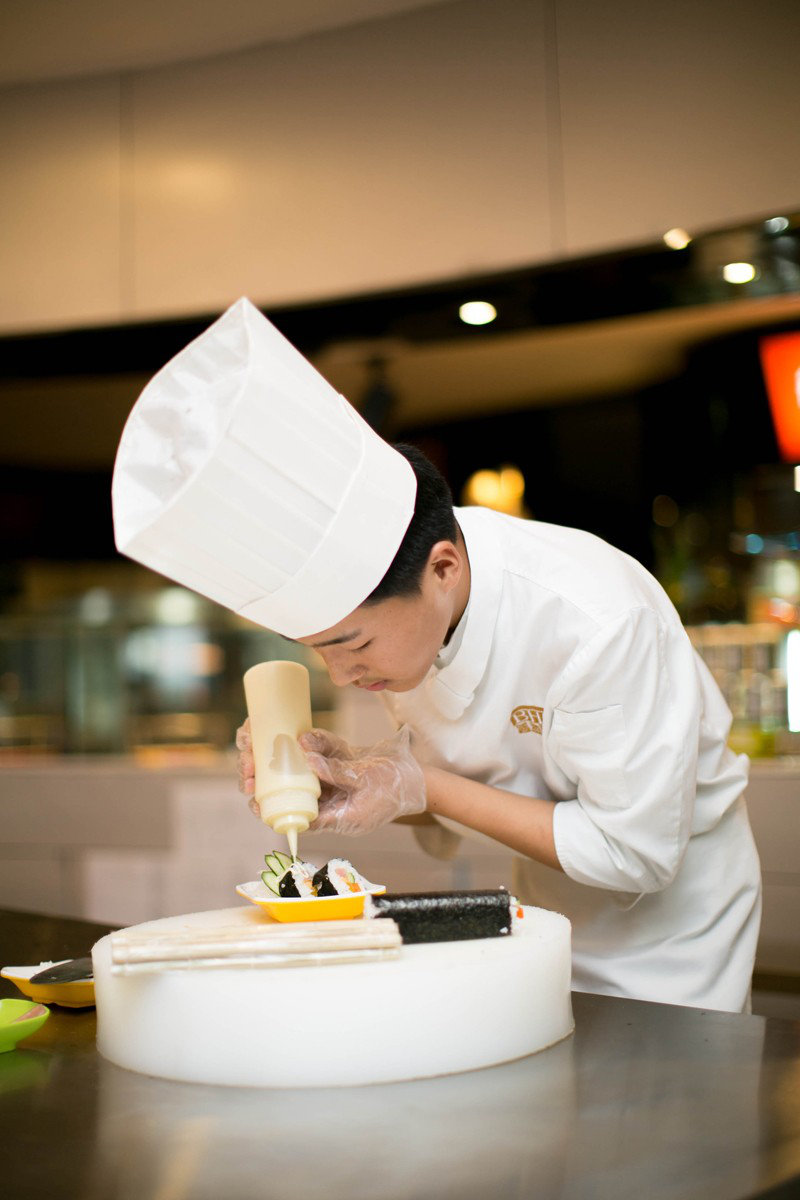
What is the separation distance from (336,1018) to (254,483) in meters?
0.48

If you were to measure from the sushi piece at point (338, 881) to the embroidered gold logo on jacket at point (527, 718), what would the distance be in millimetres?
342

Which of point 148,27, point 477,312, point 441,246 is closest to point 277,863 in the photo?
point 441,246

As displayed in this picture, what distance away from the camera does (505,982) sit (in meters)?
1.01

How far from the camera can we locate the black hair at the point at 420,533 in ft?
4.07

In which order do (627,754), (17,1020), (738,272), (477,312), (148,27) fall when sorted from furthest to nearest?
1. (477,312)
2. (148,27)
3. (738,272)
4. (627,754)
5. (17,1020)

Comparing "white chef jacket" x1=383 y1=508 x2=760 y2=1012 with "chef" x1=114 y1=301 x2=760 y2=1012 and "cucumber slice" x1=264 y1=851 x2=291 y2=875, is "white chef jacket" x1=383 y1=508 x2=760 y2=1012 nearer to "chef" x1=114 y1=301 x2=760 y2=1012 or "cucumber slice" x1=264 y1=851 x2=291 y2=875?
"chef" x1=114 y1=301 x2=760 y2=1012

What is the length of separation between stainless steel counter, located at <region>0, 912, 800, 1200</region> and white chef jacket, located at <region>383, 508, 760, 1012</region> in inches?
11.4

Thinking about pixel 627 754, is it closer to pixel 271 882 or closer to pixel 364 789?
pixel 364 789

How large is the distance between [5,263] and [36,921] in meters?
2.24

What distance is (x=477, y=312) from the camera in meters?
3.14

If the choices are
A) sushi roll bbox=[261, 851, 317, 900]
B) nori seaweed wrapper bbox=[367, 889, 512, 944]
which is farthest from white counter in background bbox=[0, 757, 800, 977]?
nori seaweed wrapper bbox=[367, 889, 512, 944]

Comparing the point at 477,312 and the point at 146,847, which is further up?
the point at 477,312

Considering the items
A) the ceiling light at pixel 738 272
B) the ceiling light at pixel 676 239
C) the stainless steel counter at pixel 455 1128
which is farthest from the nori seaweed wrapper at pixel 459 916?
the ceiling light at pixel 738 272

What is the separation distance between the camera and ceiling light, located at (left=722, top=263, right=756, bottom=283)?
277 centimetres
